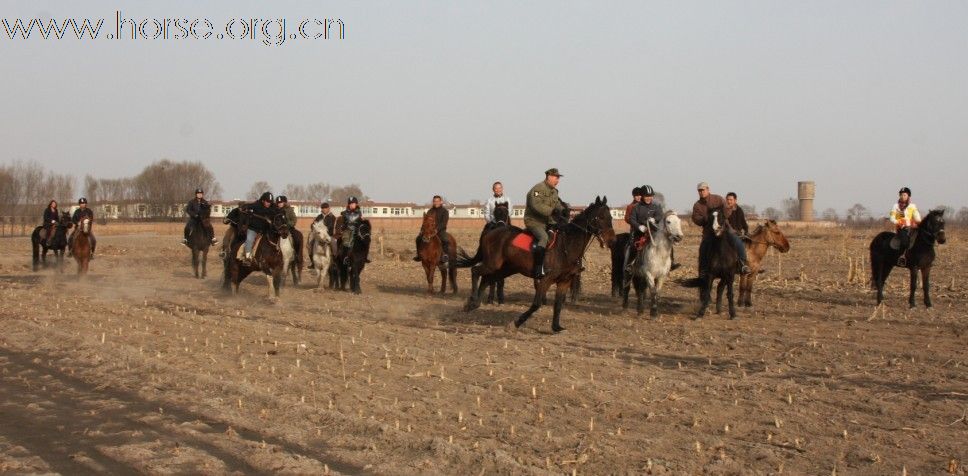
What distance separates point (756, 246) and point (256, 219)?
9.70m

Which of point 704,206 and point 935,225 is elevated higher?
point 704,206

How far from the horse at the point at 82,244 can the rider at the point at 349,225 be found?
7.33 m

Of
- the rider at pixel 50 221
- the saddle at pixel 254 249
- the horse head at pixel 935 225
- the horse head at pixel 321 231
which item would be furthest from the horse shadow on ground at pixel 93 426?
the rider at pixel 50 221

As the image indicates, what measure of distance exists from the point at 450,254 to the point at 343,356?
927 cm

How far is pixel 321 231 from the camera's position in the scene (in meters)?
20.6

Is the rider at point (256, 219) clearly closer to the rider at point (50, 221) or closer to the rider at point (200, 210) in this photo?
the rider at point (200, 210)

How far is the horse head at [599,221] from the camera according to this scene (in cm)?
1398

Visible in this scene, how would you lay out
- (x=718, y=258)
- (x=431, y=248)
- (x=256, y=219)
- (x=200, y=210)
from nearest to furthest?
(x=718, y=258) < (x=256, y=219) < (x=431, y=248) < (x=200, y=210)

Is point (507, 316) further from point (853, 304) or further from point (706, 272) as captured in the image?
point (853, 304)

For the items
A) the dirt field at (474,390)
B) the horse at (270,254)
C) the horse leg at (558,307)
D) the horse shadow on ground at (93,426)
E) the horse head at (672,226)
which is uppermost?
the horse head at (672,226)

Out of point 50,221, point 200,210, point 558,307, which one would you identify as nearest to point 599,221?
point 558,307

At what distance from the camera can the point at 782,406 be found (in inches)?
336

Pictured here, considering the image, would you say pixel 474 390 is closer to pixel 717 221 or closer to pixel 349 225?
pixel 717 221

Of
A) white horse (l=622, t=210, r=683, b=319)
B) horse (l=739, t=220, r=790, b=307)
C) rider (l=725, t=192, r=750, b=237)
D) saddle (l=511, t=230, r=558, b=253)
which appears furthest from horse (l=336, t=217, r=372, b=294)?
horse (l=739, t=220, r=790, b=307)
